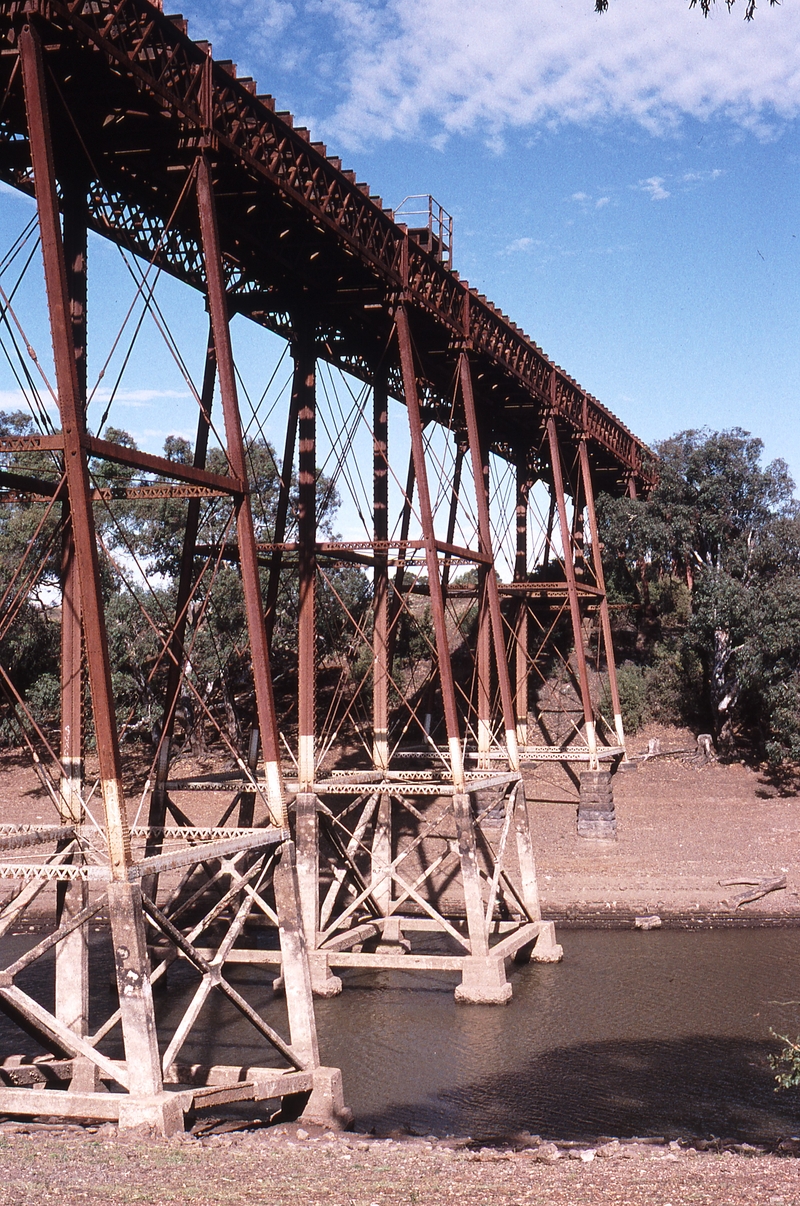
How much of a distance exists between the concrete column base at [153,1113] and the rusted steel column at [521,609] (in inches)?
701

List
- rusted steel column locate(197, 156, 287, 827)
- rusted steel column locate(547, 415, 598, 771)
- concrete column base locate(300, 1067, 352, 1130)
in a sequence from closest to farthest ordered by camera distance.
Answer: concrete column base locate(300, 1067, 352, 1130)
rusted steel column locate(197, 156, 287, 827)
rusted steel column locate(547, 415, 598, 771)

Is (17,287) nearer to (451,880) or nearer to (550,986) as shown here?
(550,986)

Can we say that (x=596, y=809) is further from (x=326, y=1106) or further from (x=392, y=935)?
(x=326, y=1106)

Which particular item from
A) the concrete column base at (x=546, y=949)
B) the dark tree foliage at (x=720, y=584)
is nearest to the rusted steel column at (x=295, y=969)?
the concrete column base at (x=546, y=949)

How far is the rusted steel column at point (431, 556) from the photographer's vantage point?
611 inches

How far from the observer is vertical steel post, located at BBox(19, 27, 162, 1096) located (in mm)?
8438

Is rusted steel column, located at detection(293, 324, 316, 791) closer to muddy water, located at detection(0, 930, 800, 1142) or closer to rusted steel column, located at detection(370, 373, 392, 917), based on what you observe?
rusted steel column, located at detection(370, 373, 392, 917)

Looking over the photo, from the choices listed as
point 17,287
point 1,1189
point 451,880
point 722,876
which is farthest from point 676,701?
point 1,1189

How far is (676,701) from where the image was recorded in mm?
31547

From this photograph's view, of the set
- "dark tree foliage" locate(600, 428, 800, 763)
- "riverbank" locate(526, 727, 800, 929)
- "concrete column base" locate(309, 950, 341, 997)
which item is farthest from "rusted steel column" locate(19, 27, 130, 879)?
"dark tree foliage" locate(600, 428, 800, 763)

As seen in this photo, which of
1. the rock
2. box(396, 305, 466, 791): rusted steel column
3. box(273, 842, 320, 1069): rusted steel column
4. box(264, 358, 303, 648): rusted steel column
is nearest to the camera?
the rock

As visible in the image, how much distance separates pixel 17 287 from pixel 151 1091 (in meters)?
7.99

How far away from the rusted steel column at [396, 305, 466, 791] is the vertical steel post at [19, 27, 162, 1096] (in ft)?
23.4

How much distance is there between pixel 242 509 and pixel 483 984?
8.22 meters
